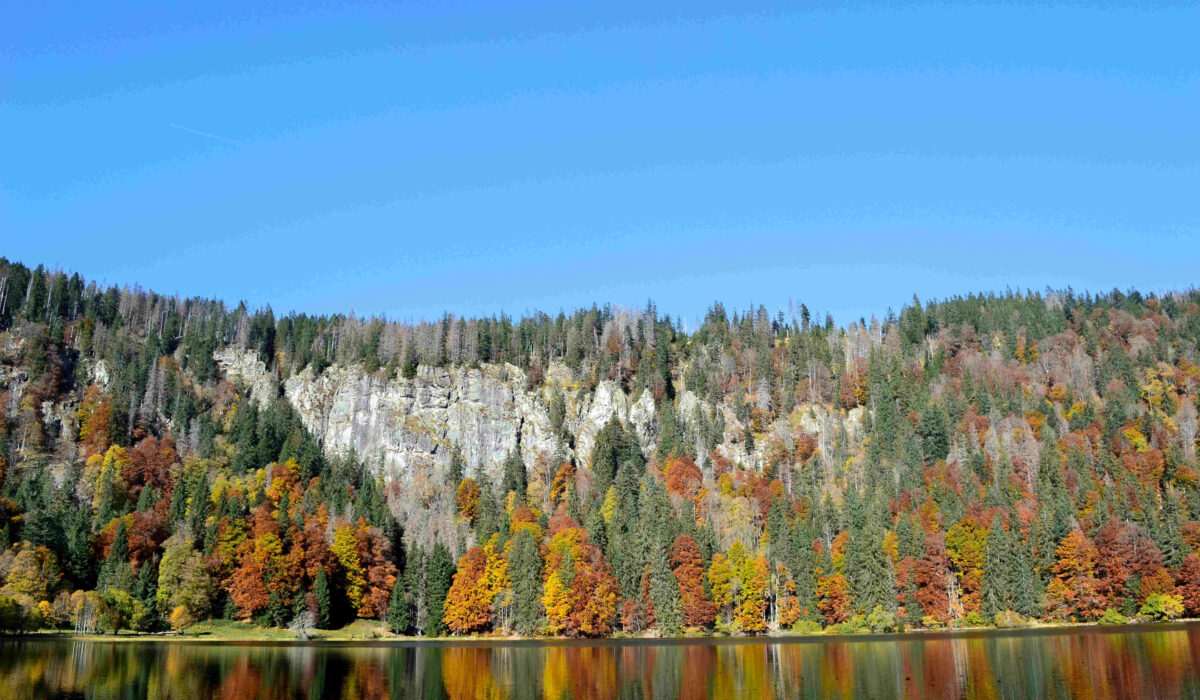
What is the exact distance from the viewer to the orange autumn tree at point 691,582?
136 metres

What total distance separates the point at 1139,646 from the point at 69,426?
569 ft

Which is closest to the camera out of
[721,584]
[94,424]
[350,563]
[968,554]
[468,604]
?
[721,584]

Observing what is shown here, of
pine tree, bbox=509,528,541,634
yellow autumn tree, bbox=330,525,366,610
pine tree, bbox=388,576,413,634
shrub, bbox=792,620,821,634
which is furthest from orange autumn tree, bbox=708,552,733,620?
yellow autumn tree, bbox=330,525,366,610

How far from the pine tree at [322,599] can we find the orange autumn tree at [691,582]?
1779 inches

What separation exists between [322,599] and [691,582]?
156ft

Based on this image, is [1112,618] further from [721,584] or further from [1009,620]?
[721,584]

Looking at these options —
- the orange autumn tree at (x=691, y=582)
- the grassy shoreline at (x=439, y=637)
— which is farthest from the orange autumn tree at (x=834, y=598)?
the orange autumn tree at (x=691, y=582)

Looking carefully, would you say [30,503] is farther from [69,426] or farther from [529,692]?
[529,692]

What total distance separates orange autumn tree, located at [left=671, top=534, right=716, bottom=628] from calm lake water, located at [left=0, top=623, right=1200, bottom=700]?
62.6 ft

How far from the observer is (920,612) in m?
132

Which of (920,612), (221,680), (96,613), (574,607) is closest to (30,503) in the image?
(96,613)

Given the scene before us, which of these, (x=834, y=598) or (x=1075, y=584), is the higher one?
(x=1075, y=584)

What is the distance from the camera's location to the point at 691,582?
13912 centimetres

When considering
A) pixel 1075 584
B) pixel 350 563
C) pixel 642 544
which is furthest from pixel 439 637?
pixel 1075 584
